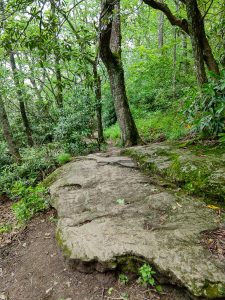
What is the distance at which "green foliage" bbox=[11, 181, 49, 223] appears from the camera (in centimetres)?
387

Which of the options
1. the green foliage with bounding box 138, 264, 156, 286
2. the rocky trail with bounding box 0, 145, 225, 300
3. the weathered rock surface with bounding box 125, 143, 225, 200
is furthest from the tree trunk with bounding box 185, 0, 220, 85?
the green foliage with bounding box 138, 264, 156, 286

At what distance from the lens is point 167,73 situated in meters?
10.0

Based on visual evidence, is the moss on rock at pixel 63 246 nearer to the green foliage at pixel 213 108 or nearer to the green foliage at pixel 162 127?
the green foliage at pixel 213 108

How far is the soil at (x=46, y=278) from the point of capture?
2.24 m

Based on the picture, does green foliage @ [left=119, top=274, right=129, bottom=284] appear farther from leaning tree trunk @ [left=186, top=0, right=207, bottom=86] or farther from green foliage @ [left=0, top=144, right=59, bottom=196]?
green foliage @ [left=0, top=144, right=59, bottom=196]

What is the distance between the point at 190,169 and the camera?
3516 millimetres

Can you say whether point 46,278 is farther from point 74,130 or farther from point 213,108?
point 74,130

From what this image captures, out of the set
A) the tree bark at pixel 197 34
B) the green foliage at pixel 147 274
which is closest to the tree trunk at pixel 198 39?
the tree bark at pixel 197 34

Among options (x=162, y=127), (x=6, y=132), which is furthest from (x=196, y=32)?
(x=6, y=132)

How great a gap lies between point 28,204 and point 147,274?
2.55 m

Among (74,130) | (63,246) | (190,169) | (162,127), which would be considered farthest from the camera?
(162,127)

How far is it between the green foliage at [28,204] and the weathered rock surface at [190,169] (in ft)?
6.74

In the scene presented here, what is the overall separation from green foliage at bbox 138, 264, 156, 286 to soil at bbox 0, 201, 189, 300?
0.24ft

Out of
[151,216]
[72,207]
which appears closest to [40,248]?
[72,207]
